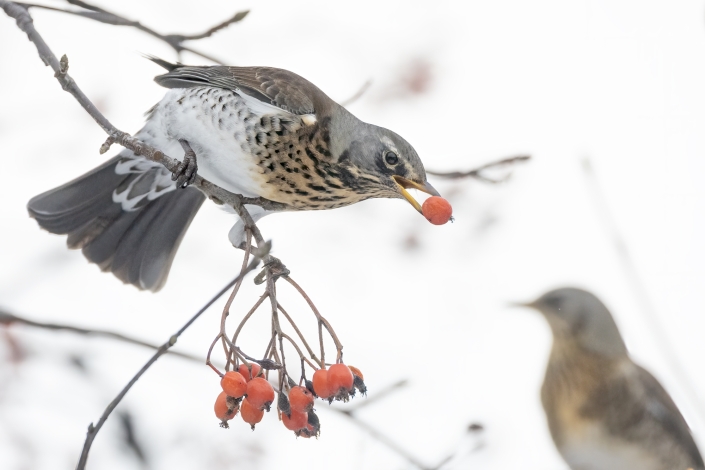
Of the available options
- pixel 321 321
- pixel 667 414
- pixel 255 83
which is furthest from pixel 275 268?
pixel 667 414

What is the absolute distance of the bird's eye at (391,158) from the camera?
287cm

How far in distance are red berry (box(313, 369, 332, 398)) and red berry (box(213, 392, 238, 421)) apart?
20cm

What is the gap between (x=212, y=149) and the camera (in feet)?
10.0

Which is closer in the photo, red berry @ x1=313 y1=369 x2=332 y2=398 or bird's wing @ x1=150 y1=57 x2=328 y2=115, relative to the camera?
red berry @ x1=313 y1=369 x2=332 y2=398

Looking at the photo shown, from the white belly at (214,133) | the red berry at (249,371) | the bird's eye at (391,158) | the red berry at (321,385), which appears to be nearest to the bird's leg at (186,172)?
the white belly at (214,133)

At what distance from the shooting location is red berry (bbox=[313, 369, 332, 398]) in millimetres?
1872

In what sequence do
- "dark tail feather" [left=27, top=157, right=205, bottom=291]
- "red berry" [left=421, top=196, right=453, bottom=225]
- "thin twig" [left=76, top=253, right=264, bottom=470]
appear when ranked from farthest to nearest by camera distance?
"dark tail feather" [left=27, top=157, right=205, bottom=291]
"red berry" [left=421, top=196, right=453, bottom=225]
"thin twig" [left=76, top=253, right=264, bottom=470]

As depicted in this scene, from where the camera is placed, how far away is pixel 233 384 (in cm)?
181

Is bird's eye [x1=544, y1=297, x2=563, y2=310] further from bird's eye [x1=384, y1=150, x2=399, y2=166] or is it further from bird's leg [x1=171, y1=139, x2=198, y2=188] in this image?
bird's leg [x1=171, y1=139, x2=198, y2=188]

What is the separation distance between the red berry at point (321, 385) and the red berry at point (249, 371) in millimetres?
163

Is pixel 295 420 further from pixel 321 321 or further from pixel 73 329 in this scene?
pixel 73 329

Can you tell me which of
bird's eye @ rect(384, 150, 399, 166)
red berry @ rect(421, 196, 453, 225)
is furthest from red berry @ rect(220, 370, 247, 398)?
bird's eye @ rect(384, 150, 399, 166)

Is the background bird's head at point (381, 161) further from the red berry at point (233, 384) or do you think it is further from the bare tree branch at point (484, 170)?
the red berry at point (233, 384)

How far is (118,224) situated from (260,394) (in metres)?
2.11
